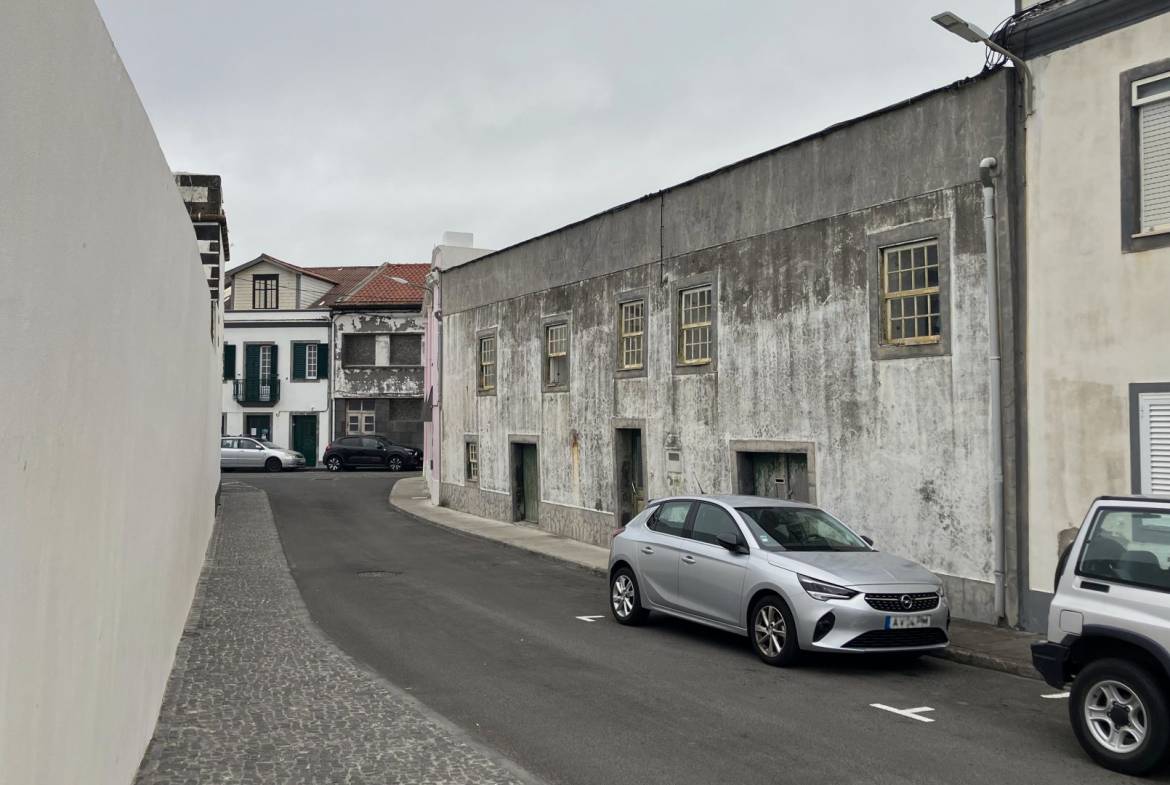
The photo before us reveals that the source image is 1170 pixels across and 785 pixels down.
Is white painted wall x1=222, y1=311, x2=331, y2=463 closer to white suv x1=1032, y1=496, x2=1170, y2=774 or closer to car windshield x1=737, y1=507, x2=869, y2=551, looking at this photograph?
car windshield x1=737, y1=507, x2=869, y2=551

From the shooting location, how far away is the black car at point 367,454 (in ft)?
146

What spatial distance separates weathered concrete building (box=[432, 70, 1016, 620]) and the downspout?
11cm

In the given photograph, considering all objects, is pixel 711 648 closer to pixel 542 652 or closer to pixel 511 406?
pixel 542 652

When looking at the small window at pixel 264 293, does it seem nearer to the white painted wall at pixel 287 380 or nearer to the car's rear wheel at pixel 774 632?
the white painted wall at pixel 287 380

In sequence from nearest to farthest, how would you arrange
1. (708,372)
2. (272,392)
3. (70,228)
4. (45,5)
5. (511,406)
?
(45,5)
(70,228)
(708,372)
(511,406)
(272,392)

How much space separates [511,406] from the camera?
2534 cm

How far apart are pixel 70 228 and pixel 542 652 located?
7.99 m

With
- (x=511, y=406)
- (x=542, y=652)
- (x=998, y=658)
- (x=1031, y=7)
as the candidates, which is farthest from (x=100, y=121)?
(x=511, y=406)

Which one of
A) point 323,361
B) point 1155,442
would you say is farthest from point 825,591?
point 323,361

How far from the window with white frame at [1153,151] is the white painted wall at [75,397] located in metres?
9.78

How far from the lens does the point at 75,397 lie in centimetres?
383

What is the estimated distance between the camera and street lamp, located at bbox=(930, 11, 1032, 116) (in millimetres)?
11273

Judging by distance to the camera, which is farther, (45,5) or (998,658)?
(998,658)

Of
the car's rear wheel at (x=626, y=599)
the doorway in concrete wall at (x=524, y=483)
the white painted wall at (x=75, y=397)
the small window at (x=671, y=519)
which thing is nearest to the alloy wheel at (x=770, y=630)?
the small window at (x=671, y=519)
